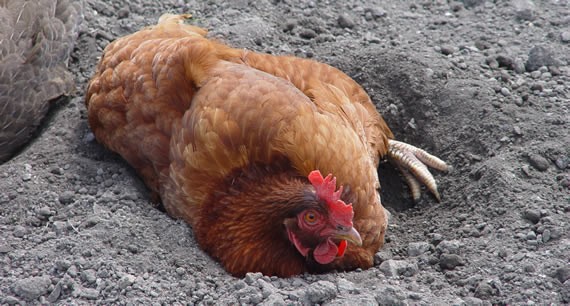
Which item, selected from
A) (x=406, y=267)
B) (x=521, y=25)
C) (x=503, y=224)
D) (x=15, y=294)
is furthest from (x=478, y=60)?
(x=15, y=294)

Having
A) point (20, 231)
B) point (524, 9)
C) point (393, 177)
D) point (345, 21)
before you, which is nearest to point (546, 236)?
point (393, 177)

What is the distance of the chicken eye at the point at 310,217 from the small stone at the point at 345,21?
240 cm

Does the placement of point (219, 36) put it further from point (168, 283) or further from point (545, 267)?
point (545, 267)

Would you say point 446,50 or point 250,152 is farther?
point 446,50

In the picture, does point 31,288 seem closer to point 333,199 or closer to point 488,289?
point 333,199

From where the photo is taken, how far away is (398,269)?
12.0 ft

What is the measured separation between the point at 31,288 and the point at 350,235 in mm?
1501

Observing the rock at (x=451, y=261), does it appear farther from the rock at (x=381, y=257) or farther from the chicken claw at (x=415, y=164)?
the chicken claw at (x=415, y=164)

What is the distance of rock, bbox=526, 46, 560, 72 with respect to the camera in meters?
4.93

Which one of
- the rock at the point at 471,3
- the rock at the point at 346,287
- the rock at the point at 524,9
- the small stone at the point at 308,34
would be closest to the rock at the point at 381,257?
the rock at the point at 346,287

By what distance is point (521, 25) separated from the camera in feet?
17.5

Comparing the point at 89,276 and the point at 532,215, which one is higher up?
the point at 532,215

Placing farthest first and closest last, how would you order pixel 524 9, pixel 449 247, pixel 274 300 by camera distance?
pixel 524 9 → pixel 449 247 → pixel 274 300

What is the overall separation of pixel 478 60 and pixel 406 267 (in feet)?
6.42
